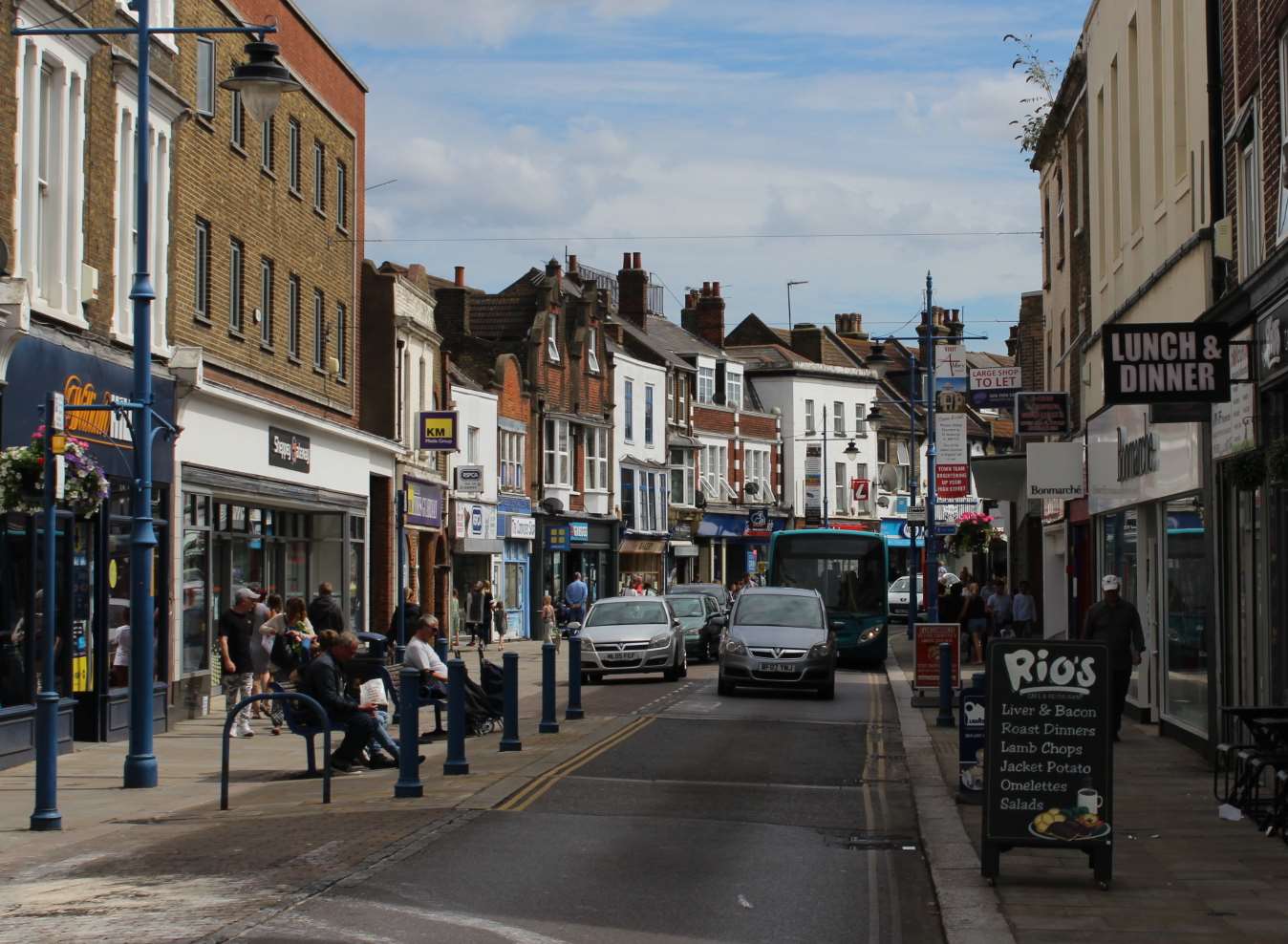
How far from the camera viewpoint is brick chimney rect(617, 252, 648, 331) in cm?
7638

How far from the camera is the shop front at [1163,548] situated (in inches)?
731

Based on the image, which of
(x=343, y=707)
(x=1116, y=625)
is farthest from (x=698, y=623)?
(x=343, y=707)

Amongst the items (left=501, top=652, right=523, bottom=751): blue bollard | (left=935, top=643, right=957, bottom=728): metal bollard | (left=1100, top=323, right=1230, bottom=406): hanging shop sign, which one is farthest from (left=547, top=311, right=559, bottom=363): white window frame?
(left=1100, top=323, right=1230, bottom=406): hanging shop sign

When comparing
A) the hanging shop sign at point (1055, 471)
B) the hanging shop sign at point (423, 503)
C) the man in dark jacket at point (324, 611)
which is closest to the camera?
the man in dark jacket at point (324, 611)

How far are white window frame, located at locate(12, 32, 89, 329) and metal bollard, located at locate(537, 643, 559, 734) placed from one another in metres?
6.42

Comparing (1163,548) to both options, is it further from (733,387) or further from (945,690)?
(733,387)

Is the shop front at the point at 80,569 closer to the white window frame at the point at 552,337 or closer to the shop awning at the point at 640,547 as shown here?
the white window frame at the point at 552,337

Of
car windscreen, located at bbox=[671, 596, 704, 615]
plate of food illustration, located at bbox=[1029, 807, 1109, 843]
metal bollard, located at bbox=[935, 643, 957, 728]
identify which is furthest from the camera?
car windscreen, located at bbox=[671, 596, 704, 615]

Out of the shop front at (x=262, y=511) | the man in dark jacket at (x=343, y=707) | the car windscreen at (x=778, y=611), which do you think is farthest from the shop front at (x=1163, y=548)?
the shop front at (x=262, y=511)

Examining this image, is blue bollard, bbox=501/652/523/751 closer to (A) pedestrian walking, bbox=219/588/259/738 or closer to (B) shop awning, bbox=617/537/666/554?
(A) pedestrian walking, bbox=219/588/259/738

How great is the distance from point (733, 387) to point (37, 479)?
65.8m

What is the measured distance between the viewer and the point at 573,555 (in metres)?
62.6

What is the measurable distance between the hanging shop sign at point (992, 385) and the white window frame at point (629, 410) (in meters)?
29.5

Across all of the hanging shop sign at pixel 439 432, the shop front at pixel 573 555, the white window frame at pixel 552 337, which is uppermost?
the white window frame at pixel 552 337
